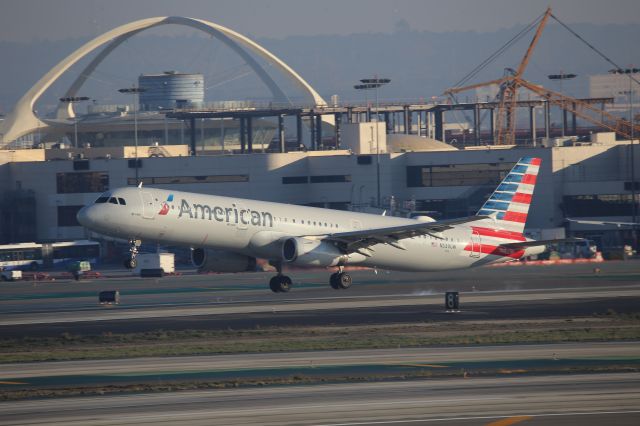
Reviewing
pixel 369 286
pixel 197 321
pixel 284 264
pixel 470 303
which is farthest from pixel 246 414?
pixel 369 286

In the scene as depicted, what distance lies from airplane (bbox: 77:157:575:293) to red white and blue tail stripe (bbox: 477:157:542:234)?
0.22 ft

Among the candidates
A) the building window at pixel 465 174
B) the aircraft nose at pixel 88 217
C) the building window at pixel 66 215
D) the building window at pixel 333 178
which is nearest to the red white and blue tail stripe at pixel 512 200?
the aircraft nose at pixel 88 217

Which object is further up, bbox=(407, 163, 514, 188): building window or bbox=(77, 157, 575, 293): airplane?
bbox=(407, 163, 514, 188): building window

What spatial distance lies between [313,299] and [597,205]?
226 feet

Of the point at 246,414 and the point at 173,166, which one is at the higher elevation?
the point at 173,166

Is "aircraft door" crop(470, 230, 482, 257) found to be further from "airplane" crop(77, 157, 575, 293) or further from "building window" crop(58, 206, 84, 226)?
"building window" crop(58, 206, 84, 226)

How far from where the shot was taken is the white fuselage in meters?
59.8

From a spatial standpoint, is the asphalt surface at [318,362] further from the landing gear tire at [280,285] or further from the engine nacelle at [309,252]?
the landing gear tire at [280,285]

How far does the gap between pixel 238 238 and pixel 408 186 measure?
7138 cm

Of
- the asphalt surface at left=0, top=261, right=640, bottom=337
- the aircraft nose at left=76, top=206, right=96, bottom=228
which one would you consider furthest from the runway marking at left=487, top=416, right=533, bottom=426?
the aircraft nose at left=76, top=206, right=96, bottom=228

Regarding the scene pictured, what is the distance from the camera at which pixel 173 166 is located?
132500mm

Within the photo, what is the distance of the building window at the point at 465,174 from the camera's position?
5123 inches

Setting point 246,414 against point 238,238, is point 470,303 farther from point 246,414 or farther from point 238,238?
point 246,414

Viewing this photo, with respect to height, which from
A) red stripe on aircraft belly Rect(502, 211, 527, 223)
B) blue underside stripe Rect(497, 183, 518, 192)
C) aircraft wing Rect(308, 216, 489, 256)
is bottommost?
aircraft wing Rect(308, 216, 489, 256)
